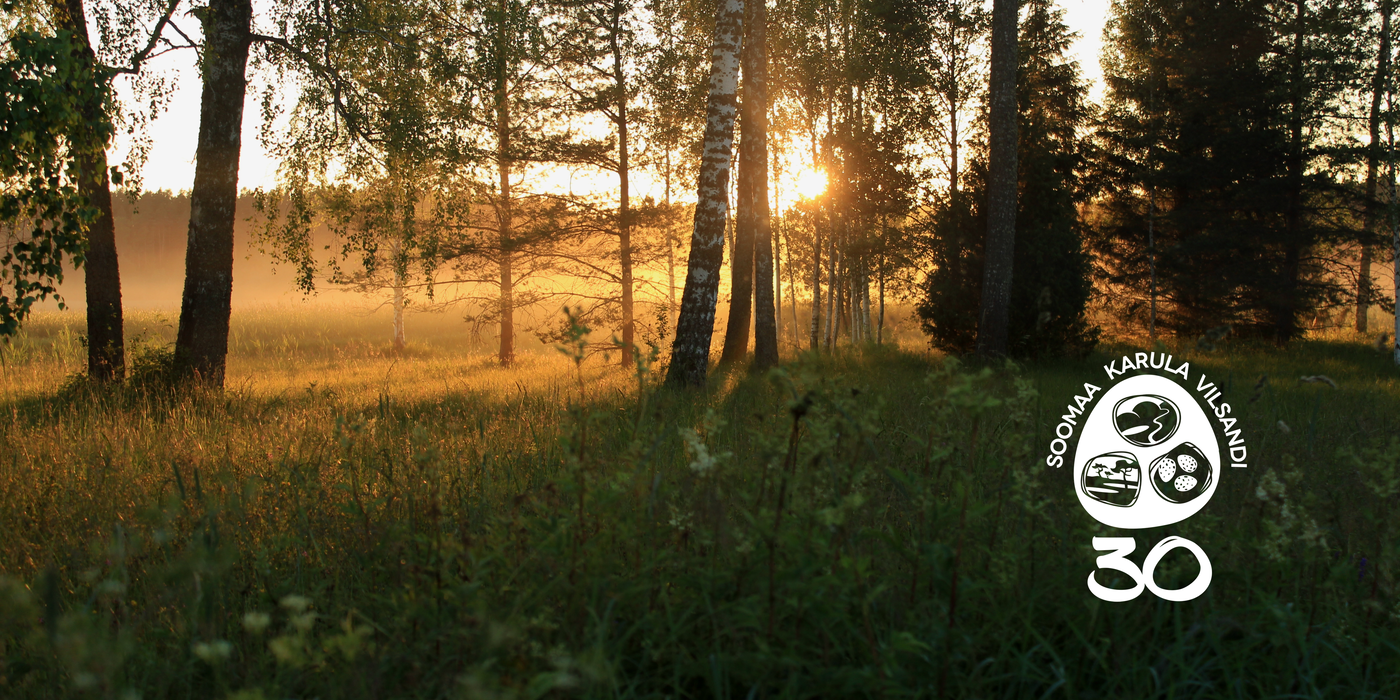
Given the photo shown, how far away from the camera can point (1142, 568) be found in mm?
2520

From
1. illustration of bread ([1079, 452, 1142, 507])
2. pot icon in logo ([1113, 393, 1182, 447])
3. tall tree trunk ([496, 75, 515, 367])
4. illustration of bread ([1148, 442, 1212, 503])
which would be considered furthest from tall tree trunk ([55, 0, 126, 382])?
illustration of bread ([1148, 442, 1212, 503])

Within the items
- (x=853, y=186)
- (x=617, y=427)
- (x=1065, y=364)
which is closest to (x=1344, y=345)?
(x=1065, y=364)

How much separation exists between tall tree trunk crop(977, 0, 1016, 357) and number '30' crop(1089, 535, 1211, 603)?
29.1ft

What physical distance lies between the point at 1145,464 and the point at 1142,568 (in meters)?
0.90

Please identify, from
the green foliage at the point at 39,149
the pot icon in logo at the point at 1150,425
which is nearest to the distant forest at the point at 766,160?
the green foliage at the point at 39,149

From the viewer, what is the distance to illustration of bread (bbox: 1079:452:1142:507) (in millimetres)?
3145

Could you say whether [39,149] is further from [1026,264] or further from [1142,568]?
[1026,264]

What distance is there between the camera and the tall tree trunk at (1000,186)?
10.9 m

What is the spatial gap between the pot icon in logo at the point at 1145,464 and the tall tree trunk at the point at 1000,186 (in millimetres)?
7537

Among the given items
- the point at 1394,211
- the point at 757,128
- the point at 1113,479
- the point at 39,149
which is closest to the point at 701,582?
the point at 1113,479

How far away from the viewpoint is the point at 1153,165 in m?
18.8

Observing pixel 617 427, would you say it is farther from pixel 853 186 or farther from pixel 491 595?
pixel 853 186

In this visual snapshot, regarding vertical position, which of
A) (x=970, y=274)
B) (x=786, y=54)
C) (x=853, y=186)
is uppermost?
(x=786, y=54)

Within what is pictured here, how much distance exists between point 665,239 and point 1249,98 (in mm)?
14251
